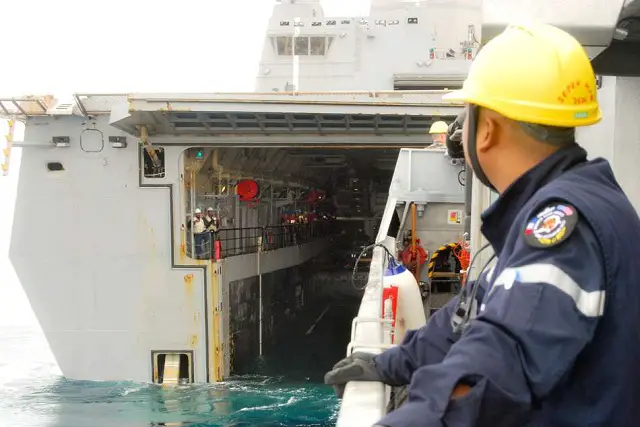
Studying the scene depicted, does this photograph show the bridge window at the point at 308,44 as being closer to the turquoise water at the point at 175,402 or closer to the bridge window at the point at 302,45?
the bridge window at the point at 302,45

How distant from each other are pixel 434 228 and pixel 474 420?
9.09 meters

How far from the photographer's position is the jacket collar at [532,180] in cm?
146

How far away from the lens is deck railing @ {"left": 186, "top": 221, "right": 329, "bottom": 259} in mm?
11922

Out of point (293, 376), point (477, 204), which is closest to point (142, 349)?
point (293, 376)

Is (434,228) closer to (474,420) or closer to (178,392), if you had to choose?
(178,392)

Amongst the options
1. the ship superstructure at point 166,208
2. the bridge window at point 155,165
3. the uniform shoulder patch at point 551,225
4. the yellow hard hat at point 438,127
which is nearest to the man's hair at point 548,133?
the uniform shoulder patch at point 551,225

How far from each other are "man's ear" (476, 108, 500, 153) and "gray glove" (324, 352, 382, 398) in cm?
93

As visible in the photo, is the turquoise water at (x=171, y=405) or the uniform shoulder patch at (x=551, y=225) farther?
the turquoise water at (x=171, y=405)

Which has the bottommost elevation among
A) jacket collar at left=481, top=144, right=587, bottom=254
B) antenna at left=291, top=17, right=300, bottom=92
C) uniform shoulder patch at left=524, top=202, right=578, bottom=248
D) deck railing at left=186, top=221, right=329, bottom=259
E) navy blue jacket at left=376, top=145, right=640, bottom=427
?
deck railing at left=186, top=221, right=329, bottom=259

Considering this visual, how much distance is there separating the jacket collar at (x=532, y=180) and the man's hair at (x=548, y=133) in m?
0.03

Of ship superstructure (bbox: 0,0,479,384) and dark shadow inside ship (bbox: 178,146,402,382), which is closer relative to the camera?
ship superstructure (bbox: 0,0,479,384)

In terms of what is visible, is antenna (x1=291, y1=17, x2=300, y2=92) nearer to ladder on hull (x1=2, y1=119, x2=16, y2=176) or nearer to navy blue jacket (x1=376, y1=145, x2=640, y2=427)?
ladder on hull (x1=2, y1=119, x2=16, y2=176)

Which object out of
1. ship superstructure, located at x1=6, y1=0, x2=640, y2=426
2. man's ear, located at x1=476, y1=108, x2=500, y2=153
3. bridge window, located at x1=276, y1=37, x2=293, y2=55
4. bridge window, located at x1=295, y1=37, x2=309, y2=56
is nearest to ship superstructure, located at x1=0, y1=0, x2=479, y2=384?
ship superstructure, located at x1=6, y1=0, x2=640, y2=426

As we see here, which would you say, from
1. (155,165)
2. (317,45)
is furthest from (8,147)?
(317,45)
